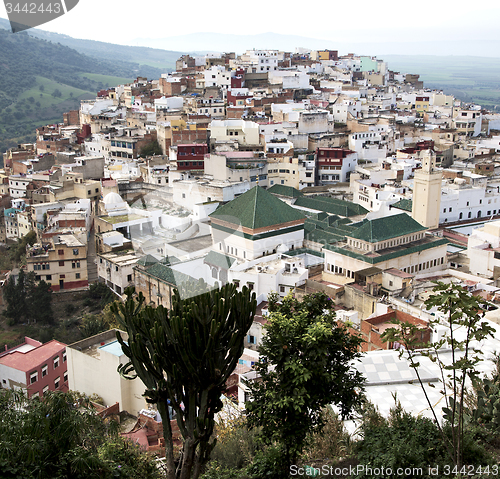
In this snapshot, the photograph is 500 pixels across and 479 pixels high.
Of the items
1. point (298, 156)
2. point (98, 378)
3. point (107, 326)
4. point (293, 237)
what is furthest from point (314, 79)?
point (98, 378)

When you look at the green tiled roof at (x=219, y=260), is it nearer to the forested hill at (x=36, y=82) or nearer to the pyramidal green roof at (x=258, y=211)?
the pyramidal green roof at (x=258, y=211)

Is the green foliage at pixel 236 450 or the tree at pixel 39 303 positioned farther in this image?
the tree at pixel 39 303

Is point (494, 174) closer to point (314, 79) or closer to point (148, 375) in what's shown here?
point (314, 79)

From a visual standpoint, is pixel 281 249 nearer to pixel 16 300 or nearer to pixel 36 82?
pixel 16 300

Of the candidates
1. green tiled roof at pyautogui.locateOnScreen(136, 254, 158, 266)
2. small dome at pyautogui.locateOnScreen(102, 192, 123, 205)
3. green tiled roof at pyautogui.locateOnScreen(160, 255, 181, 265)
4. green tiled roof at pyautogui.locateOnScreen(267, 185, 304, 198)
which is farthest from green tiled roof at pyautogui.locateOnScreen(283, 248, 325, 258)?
small dome at pyautogui.locateOnScreen(102, 192, 123, 205)

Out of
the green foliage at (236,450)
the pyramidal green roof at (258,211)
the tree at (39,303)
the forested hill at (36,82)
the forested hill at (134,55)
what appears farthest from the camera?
the forested hill at (134,55)

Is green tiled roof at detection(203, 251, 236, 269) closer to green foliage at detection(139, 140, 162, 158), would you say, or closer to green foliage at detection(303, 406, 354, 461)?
green foliage at detection(303, 406, 354, 461)

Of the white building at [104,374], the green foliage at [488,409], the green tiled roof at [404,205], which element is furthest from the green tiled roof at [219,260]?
the green foliage at [488,409]
